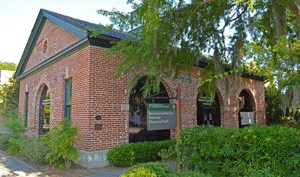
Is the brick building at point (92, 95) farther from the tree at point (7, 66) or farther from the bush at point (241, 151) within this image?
the tree at point (7, 66)

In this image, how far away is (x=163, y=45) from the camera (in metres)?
7.05

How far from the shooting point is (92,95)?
8.49m

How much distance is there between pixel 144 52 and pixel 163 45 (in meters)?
0.67

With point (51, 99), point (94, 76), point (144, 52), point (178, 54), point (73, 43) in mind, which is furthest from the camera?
point (51, 99)

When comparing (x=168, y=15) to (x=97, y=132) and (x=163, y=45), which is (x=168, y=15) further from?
(x=97, y=132)

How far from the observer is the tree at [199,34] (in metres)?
6.10

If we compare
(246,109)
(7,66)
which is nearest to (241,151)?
(246,109)

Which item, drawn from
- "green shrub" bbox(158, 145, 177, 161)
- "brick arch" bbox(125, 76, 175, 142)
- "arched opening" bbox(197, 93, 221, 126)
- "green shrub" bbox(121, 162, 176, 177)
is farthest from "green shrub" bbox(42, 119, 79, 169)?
"arched opening" bbox(197, 93, 221, 126)

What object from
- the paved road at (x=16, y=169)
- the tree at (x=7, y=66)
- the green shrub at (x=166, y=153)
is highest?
the tree at (x=7, y=66)

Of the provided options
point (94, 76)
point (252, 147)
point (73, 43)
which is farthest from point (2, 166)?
point (252, 147)

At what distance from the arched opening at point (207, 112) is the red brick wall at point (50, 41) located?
6782mm

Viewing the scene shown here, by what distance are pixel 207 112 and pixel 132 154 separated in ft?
19.8

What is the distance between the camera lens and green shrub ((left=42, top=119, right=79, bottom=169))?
768cm

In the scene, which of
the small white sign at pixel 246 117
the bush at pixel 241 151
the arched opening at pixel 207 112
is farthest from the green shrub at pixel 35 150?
the small white sign at pixel 246 117
